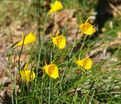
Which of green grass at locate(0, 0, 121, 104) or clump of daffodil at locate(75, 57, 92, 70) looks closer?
clump of daffodil at locate(75, 57, 92, 70)

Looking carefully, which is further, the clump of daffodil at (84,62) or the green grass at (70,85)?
the green grass at (70,85)

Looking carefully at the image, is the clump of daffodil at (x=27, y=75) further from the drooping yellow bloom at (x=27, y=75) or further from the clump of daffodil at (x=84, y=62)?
the clump of daffodil at (x=84, y=62)

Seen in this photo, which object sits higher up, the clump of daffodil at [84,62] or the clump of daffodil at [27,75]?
the clump of daffodil at [84,62]

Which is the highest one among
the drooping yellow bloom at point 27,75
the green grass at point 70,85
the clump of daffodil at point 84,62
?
the clump of daffodil at point 84,62

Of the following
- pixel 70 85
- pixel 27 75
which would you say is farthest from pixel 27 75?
pixel 70 85

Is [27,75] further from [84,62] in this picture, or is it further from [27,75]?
[84,62]

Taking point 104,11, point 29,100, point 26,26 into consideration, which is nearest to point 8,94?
point 29,100

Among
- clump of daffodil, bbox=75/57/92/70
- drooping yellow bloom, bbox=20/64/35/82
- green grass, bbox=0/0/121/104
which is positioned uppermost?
clump of daffodil, bbox=75/57/92/70

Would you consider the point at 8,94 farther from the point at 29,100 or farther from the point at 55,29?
the point at 55,29

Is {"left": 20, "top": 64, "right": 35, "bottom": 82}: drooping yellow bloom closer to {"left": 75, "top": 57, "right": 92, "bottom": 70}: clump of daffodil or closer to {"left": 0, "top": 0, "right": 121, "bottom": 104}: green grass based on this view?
{"left": 0, "top": 0, "right": 121, "bottom": 104}: green grass

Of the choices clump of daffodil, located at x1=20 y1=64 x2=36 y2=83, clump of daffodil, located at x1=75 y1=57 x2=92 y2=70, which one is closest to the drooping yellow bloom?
clump of daffodil, located at x1=20 y1=64 x2=36 y2=83

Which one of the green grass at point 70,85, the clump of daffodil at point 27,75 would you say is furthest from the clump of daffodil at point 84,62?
the clump of daffodil at point 27,75

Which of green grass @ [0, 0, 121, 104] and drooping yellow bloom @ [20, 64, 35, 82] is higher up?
drooping yellow bloom @ [20, 64, 35, 82]
